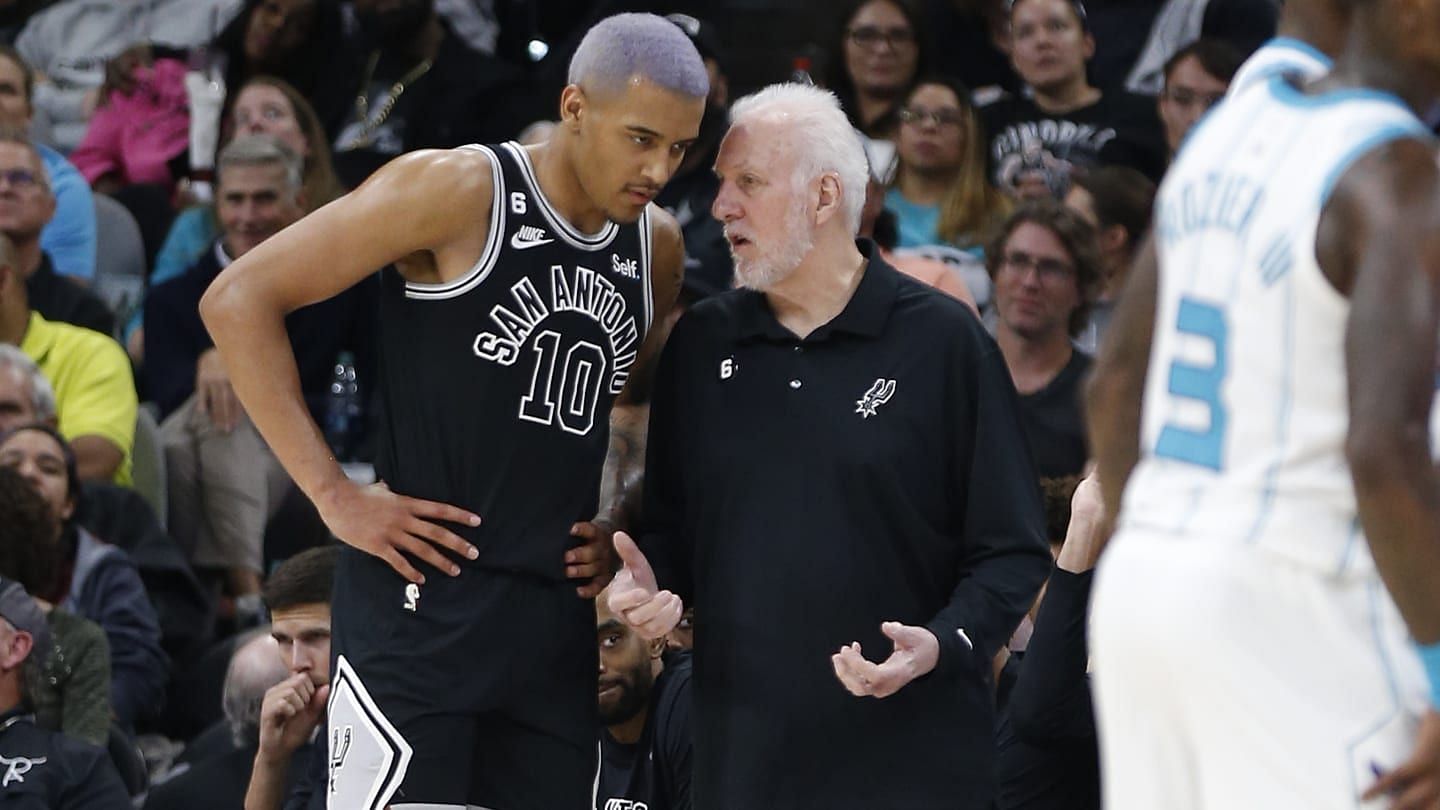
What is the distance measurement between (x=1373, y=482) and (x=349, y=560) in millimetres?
2309

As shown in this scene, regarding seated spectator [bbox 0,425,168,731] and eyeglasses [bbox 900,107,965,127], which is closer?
seated spectator [bbox 0,425,168,731]

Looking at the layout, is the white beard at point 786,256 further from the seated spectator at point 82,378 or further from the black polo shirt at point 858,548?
the seated spectator at point 82,378

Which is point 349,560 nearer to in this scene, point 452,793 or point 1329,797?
point 452,793

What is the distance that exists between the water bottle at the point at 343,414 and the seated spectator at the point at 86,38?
10.6 ft

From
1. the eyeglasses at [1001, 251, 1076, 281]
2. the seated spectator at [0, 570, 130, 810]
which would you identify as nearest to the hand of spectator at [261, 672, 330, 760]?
the seated spectator at [0, 570, 130, 810]

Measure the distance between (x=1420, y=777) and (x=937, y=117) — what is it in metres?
6.06

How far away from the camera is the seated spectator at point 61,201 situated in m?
9.59

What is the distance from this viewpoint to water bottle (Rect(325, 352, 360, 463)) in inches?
336

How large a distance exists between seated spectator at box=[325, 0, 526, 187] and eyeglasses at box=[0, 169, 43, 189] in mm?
1458

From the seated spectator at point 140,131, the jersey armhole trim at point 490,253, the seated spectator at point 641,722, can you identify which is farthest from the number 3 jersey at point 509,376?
the seated spectator at point 140,131

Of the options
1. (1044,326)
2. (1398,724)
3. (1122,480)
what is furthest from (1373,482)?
(1044,326)

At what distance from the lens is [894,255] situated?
7.30 m

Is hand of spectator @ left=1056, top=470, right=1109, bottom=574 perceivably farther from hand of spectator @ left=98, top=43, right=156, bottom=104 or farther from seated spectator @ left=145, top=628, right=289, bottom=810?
hand of spectator @ left=98, top=43, right=156, bottom=104

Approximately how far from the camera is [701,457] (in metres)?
4.52
